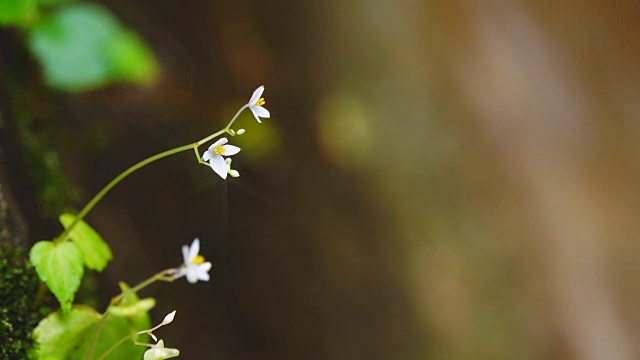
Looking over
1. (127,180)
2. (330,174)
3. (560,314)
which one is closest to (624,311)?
(560,314)

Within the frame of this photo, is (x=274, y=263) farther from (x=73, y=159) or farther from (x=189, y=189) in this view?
(x=73, y=159)

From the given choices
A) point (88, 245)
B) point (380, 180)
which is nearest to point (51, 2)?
point (88, 245)

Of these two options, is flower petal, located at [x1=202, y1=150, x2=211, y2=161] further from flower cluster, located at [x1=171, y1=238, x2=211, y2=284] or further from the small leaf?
the small leaf

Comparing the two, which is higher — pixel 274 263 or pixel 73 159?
pixel 73 159

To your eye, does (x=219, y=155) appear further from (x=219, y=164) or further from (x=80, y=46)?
(x=80, y=46)

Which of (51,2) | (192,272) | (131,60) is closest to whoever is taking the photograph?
(192,272)

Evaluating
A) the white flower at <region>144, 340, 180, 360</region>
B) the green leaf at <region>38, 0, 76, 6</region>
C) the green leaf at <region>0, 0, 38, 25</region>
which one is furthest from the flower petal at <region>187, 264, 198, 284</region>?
the green leaf at <region>38, 0, 76, 6</region>
